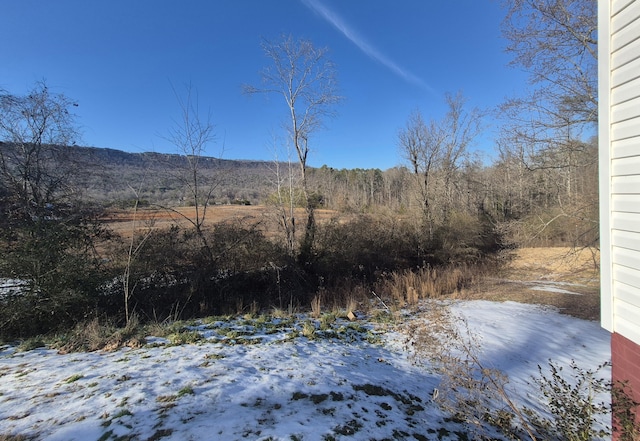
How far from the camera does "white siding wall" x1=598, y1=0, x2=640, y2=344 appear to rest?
2.21 m

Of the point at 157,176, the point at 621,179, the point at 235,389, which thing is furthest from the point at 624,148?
the point at 157,176

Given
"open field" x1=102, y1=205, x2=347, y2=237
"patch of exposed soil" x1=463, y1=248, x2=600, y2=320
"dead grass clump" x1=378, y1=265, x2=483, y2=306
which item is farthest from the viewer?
"dead grass clump" x1=378, y1=265, x2=483, y2=306

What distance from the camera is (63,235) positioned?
Answer: 567cm

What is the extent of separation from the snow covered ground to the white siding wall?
6.47ft

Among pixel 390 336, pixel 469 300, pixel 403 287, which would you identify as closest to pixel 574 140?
pixel 469 300

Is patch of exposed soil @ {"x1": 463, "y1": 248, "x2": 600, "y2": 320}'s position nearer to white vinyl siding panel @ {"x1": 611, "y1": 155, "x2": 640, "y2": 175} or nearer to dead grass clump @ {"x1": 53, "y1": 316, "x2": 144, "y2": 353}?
white vinyl siding panel @ {"x1": 611, "y1": 155, "x2": 640, "y2": 175}

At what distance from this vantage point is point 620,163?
2.35 metres

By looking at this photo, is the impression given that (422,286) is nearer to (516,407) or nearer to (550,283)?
(550,283)

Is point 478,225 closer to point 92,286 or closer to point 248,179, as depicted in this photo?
point 248,179

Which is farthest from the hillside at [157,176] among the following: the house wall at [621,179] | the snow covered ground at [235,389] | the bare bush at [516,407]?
the house wall at [621,179]

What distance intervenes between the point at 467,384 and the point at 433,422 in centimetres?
82

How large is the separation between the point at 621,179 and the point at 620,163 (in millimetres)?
131

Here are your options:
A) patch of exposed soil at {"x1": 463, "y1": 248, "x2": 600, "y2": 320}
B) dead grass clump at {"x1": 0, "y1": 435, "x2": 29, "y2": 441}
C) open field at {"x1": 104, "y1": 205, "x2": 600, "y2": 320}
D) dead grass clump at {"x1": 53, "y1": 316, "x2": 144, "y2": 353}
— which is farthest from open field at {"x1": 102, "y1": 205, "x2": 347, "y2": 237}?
patch of exposed soil at {"x1": 463, "y1": 248, "x2": 600, "y2": 320}

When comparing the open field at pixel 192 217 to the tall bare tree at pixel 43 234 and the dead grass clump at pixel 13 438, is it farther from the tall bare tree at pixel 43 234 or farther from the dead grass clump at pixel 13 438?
the dead grass clump at pixel 13 438
